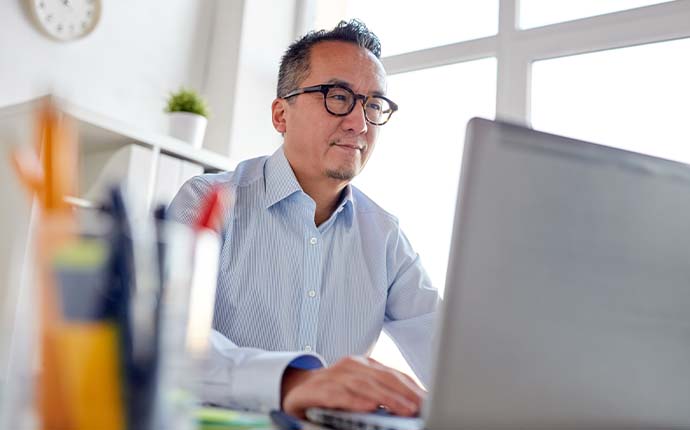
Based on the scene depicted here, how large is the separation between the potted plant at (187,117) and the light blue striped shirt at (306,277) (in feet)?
2.68

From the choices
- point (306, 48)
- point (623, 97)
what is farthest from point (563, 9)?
point (306, 48)

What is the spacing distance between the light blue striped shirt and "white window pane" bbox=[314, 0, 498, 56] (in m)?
1.44

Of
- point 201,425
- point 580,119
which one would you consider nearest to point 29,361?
point 201,425

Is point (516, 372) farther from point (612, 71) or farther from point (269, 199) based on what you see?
point (612, 71)

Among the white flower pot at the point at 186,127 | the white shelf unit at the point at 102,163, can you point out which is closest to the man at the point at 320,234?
the white shelf unit at the point at 102,163

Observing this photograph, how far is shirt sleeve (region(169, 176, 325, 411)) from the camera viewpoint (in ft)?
2.42

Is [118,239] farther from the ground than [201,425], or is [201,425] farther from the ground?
[118,239]

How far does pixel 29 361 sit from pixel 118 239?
9 centimetres

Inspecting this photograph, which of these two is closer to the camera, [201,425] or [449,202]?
[201,425]

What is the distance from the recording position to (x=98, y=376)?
363 millimetres

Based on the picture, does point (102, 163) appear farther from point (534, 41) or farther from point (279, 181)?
point (534, 41)

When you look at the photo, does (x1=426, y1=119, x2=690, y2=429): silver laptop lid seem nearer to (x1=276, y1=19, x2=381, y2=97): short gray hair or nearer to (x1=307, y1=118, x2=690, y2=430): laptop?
(x1=307, y1=118, x2=690, y2=430): laptop

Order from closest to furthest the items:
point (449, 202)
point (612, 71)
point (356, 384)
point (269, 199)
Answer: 1. point (356, 384)
2. point (269, 199)
3. point (612, 71)
4. point (449, 202)

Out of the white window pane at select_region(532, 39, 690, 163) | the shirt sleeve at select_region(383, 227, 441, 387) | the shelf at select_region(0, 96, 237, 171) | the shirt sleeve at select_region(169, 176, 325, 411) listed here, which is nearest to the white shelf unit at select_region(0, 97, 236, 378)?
the shelf at select_region(0, 96, 237, 171)
